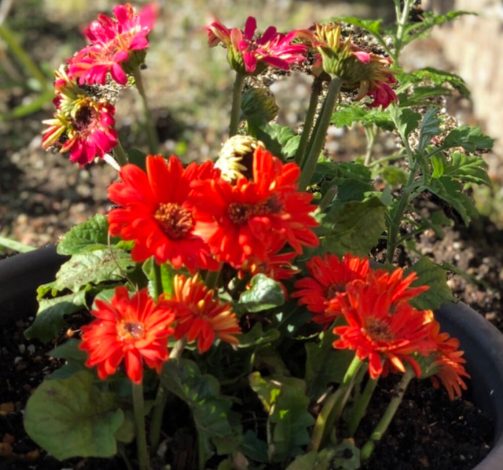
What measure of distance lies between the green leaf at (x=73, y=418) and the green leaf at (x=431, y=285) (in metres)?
0.51

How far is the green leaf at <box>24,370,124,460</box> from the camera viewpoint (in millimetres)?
1234

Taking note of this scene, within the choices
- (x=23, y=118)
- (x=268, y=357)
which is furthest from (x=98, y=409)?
(x=23, y=118)

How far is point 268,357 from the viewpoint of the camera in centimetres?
140

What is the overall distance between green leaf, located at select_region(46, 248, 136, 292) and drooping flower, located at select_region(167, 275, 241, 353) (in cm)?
21

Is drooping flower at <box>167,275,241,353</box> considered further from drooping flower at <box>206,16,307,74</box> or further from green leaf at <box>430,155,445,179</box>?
green leaf at <box>430,155,445,179</box>

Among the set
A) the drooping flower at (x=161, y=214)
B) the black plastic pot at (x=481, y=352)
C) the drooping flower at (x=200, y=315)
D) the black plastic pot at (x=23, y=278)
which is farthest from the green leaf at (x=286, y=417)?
the black plastic pot at (x=23, y=278)

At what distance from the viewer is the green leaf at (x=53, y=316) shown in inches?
60.1

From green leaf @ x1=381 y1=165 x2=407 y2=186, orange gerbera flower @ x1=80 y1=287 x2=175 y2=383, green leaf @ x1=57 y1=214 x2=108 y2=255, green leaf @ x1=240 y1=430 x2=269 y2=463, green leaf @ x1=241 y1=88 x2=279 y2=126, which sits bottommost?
green leaf @ x1=240 y1=430 x2=269 y2=463

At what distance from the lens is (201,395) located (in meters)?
1.27

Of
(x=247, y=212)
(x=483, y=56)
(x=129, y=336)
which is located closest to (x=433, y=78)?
(x=247, y=212)

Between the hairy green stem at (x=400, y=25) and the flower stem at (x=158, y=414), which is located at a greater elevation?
the hairy green stem at (x=400, y=25)

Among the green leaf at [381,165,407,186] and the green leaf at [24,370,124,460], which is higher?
the green leaf at [381,165,407,186]

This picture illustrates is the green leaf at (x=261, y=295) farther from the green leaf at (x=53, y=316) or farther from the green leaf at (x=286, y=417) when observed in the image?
the green leaf at (x=53, y=316)

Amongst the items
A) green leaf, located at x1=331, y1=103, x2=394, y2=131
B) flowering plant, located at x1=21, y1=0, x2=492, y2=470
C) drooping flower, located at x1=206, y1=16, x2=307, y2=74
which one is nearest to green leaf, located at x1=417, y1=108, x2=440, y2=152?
flowering plant, located at x1=21, y1=0, x2=492, y2=470
